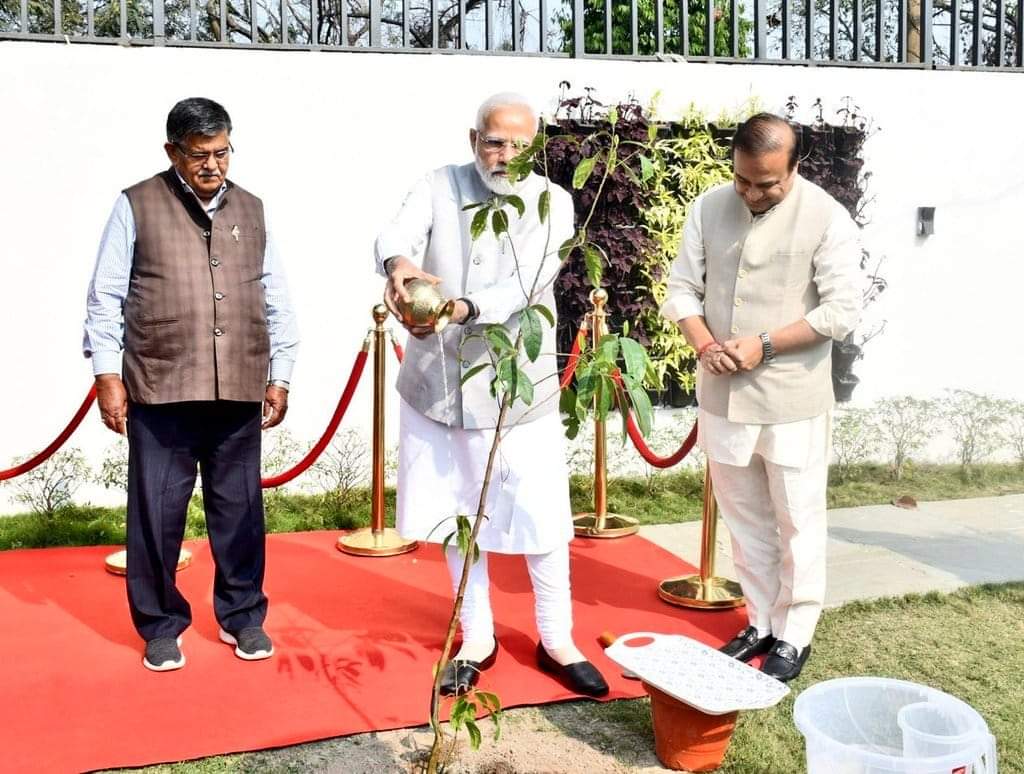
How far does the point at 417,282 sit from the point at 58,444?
274 cm

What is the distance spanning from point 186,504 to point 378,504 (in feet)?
5.60

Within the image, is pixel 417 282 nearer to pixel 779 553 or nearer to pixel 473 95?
pixel 779 553

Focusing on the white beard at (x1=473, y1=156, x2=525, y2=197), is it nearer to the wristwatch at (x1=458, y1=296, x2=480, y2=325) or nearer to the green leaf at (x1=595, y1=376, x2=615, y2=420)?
the wristwatch at (x1=458, y1=296, x2=480, y2=325)

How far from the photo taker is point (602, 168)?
22.2 ft

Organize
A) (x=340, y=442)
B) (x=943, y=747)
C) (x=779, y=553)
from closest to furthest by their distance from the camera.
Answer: (x=943, y=747) < (x=779, y=553) < (x=340, y=442)

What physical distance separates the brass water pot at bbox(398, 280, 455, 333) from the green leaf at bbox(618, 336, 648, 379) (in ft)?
2.66

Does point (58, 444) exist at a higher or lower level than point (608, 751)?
higher

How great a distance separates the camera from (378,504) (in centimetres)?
562

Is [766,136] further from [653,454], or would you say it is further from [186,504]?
[186,504]

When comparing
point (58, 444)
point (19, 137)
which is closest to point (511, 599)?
point (58, 444)

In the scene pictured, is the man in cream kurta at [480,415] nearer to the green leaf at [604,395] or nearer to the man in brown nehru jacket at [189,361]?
the man in brown nehru jacket at [189,361]

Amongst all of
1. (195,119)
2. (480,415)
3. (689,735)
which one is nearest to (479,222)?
(480,415)

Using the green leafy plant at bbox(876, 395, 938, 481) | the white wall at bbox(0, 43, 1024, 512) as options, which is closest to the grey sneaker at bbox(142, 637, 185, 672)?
the white wall at bbox(0, 43, 1024, 512)

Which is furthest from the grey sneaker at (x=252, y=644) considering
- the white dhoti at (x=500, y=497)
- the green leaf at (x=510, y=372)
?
→ the green leaf at (x=510, y=372)
